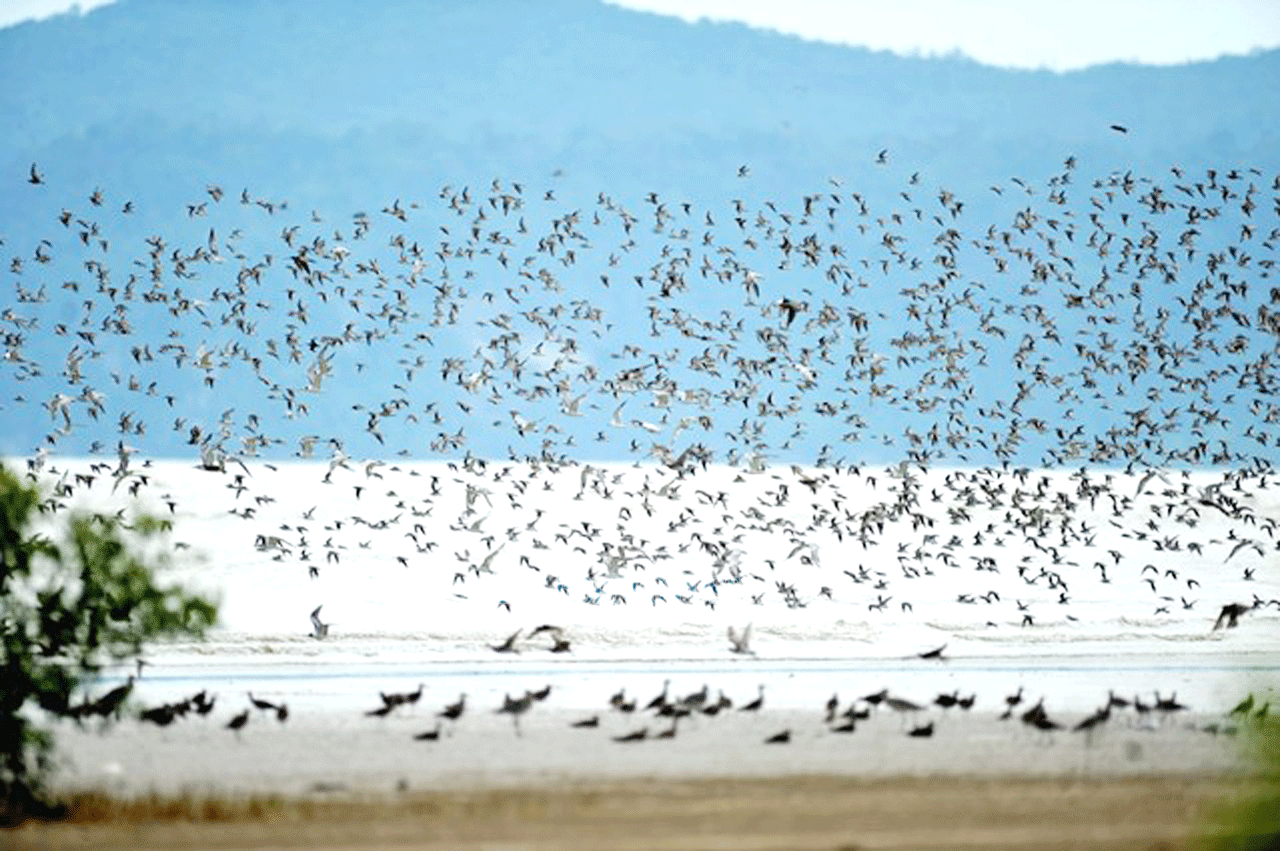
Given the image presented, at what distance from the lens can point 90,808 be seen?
14.2 m

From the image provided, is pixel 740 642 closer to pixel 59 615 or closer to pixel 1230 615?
pixel 1230 615

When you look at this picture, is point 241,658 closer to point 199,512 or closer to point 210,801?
point 210,801

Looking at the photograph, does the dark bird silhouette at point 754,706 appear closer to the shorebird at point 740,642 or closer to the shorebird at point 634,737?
the shorebird at point 634,737

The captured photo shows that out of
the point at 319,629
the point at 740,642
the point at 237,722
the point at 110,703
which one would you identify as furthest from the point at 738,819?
the point at 319,629

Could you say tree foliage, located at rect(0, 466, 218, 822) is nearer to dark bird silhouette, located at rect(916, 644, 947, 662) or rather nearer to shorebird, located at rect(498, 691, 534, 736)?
shorebird, located at rect(498, 691, 534, 736)

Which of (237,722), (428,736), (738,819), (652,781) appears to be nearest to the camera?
(738,819)

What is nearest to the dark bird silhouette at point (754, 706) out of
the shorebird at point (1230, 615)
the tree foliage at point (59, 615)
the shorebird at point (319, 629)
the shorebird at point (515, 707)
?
the shorebird at point (515, 707)

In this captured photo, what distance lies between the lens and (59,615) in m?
15.2

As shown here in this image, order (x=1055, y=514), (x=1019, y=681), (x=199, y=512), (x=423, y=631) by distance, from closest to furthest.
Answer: (x=1019, y=681) < (x=423, y=631) < (x=199, y=512) < (x=1055, y=514)

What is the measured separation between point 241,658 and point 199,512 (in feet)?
50.5

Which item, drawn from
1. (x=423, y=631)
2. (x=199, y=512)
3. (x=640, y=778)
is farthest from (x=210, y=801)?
(x=199, y=512)

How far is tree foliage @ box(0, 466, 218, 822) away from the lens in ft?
47.9

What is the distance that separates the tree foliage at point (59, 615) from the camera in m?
14.6

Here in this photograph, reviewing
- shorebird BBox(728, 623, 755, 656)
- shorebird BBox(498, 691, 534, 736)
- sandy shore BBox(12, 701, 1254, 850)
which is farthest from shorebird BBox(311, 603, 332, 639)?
shorebird BBox(498, 691, 534, 736)
